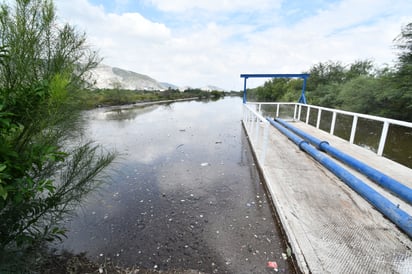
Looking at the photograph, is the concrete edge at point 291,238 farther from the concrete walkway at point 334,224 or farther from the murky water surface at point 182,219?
the murky water surface at point 182,219

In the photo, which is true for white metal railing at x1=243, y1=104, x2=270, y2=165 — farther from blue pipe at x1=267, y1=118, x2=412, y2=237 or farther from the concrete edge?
blue pipe at x1=267, y1=118, x2=412, y2=237

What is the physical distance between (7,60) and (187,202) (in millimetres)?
2433

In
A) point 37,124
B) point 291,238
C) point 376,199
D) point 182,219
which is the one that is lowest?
point 182,219

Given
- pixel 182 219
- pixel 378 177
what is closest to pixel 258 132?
pixel 378 177

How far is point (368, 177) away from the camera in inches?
115

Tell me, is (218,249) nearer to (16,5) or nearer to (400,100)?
(16,5)

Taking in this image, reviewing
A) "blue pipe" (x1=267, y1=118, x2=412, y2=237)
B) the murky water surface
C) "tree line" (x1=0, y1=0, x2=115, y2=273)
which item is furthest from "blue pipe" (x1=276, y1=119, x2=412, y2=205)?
"tree line" (x1=0, y1=0, x2=115, y2=273)

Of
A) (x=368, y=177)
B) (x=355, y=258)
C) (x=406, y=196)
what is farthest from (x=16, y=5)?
(x=368, y=177)

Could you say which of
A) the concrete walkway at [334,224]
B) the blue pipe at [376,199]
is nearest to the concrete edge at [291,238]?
the concrete walkway at [334,224]

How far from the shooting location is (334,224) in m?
1.97

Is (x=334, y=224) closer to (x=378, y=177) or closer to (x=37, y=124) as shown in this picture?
(x=378, y=177)

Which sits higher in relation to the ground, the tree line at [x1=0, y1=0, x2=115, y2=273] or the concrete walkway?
the tree line at [x1=0, y1=0, x2=115, y2=273]

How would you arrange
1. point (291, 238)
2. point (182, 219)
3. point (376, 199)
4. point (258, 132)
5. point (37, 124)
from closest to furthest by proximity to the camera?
point (37, 124)
point (291, 238)
point (376, 199)
point (182, 219)
point (258, 132)

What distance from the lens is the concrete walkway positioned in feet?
5.00
